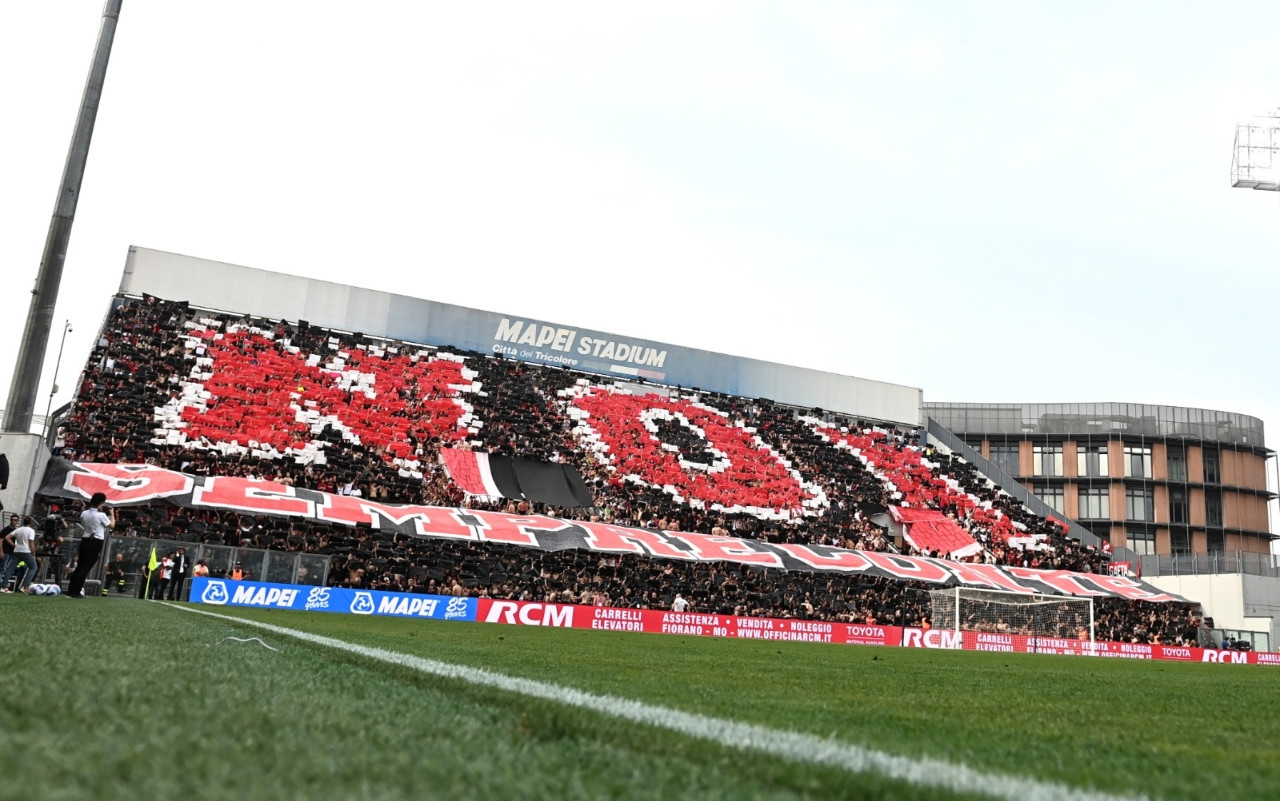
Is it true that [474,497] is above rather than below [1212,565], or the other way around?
below

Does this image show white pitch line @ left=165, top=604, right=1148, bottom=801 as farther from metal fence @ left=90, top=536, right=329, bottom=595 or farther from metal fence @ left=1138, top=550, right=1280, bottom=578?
metal fence @ left=1138, top=550, right=1280, bottom=578

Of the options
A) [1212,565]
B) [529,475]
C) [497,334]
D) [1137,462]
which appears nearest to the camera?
[529,475]

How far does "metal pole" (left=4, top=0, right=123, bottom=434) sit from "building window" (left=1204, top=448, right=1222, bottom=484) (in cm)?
6862

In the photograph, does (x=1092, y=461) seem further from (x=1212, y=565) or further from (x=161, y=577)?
(x=161, y=577)

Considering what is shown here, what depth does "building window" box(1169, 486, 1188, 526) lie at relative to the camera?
65.6 metres

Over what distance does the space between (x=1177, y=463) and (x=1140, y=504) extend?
394cm

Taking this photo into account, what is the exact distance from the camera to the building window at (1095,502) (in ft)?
217

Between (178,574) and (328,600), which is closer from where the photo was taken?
(178,574)

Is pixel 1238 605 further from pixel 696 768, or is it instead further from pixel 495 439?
→ pixel 696 768

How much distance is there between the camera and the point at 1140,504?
216 ft

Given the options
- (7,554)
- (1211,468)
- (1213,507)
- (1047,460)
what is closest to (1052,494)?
(1047,460)

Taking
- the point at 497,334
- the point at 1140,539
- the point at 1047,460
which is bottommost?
the point at 1140,539

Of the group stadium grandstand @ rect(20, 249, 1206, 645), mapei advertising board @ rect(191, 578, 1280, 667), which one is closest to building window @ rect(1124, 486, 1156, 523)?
stadium grandstand @ rect(20, 249, 1206, 645)

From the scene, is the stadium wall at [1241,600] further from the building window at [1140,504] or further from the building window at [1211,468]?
the building window at [1211,468]
